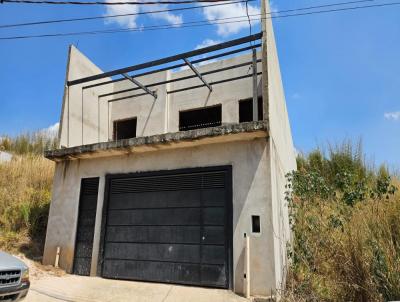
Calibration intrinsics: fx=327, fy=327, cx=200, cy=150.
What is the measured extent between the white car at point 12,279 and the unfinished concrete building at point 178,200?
9.19ft

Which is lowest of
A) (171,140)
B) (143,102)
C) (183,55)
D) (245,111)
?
(171,140)

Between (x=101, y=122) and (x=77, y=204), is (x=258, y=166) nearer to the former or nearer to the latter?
(x=77, y=204)

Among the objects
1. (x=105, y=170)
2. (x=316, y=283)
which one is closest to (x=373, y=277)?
(x=316, y=283)

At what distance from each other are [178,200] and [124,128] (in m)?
6.78

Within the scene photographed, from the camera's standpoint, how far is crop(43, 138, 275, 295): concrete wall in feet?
20.9

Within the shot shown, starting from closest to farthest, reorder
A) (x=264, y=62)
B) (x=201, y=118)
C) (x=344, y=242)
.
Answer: (x=344, y=242)
(x=264, y=62)
(x=201, y=118)

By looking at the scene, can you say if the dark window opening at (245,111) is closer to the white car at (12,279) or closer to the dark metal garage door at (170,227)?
the dark metal garage door at (170,227)

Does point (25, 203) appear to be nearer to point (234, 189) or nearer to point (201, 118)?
point (201, 118)

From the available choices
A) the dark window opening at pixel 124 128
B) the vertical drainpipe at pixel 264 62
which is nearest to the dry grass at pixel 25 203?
the dark window opening at pixel 124 128

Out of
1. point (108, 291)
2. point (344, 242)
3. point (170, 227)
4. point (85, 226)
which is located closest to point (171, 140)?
point (170, 227)

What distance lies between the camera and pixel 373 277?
554 centimetres

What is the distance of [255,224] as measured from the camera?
21.6 feet

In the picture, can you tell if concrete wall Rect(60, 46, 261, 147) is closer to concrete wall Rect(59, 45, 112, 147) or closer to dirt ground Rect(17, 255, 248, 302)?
concrete wall Rect(59, 45, 112, 147)

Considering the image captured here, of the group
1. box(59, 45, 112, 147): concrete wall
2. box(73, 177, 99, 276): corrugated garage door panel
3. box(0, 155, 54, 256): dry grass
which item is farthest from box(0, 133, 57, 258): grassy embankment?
box(59, 45, 112, 147): concrete wall
